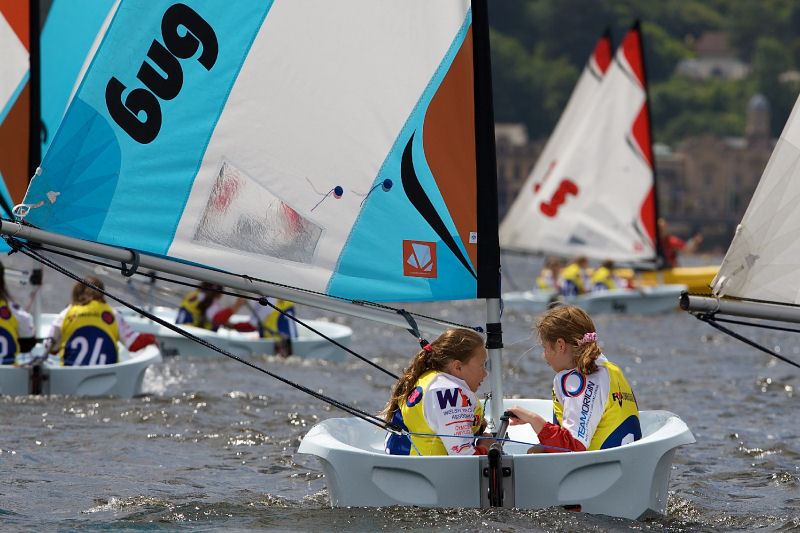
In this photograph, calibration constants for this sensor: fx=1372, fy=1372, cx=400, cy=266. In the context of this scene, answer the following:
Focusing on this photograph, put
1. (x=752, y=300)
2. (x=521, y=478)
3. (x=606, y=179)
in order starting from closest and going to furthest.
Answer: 1. (x=521, y=478)
2. (x=752, y=300)
3. (x=606, y=179)

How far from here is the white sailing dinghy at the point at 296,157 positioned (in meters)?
6.15

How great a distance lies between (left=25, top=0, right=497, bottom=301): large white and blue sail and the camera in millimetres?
6176

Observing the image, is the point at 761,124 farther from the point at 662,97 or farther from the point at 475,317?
the point at 475,317

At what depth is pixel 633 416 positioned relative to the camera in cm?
586

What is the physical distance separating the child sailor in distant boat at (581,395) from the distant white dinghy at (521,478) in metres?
0.14

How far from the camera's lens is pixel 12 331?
10008 millimetres

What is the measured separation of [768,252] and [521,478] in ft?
5.13

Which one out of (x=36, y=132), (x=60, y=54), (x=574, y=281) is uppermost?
(x=60, y=54)

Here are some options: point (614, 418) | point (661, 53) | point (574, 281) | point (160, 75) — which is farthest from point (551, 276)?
point (661, 53)

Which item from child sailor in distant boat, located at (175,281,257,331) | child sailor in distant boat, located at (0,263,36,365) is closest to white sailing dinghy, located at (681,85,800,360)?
child sailor in distant boat, located at (0,263,36,365)

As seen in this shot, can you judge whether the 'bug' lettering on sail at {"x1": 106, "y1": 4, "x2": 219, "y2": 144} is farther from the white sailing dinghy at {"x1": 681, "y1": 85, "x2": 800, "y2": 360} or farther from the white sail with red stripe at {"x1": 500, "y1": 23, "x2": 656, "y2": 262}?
the white sail with red stripe at {"x1": 500, "y1": 23, "x2": 656, "y2": 262}

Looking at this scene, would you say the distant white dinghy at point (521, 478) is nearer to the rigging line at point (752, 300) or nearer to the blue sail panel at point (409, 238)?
the rigging line at point (752, 300)

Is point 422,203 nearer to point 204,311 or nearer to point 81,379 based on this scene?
point 81,379

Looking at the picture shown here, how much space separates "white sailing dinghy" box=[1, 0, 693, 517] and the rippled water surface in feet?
1.99
